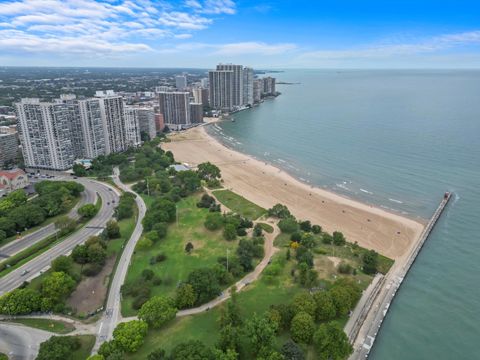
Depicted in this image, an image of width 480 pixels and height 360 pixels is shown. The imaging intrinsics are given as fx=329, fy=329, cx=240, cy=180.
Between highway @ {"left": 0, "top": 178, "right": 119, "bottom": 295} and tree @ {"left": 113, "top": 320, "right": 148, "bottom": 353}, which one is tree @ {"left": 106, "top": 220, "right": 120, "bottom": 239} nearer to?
highway @ {"left": 0, "top": 178, "right": 119, "bottom": 295}

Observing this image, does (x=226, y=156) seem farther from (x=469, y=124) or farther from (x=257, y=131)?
(x=469, y=124)

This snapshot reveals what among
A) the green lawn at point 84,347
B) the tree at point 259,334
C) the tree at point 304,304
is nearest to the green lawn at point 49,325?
the green lawn at point 84,347

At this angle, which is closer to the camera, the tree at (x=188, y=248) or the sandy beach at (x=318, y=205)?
the tree at (x=188, y=248)

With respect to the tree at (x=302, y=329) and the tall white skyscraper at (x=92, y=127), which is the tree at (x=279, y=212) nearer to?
the tree at (x=302, y=329)

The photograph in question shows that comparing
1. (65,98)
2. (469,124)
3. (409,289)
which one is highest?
(65,98)

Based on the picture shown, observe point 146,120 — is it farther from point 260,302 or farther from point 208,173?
point 260,302

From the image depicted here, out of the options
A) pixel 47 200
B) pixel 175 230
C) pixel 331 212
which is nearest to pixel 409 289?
pixel 331 212
